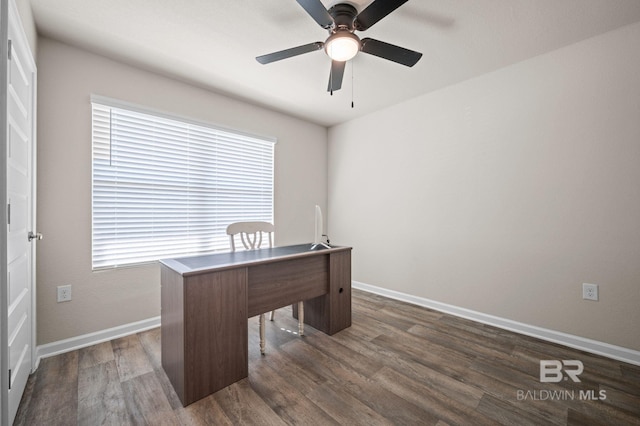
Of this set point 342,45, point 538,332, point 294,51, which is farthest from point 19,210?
point 538,332

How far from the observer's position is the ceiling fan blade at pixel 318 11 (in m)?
1.40

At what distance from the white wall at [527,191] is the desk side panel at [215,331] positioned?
2.22 metres

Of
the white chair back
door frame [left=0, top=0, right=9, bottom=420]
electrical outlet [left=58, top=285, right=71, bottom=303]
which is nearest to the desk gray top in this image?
the white chair back

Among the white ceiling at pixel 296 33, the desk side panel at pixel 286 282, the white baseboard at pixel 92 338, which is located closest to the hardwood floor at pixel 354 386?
the white baseboard at pixel 92 338

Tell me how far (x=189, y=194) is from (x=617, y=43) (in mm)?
3882

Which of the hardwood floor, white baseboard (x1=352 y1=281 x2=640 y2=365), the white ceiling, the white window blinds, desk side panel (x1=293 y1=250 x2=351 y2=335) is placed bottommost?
the hardwood floor

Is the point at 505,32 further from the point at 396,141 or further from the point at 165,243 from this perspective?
the point at 165,243

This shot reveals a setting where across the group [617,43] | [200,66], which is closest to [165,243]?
[200,66]

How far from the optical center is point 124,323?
2.37m

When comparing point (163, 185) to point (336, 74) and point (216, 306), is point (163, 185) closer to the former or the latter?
point (216, 306)

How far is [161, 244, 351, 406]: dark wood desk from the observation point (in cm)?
154

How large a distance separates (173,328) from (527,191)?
3033 millimetres

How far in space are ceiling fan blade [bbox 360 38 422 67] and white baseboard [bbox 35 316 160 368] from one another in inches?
116

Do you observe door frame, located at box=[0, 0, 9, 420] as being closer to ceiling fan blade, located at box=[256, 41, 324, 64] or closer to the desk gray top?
the desk gray top
